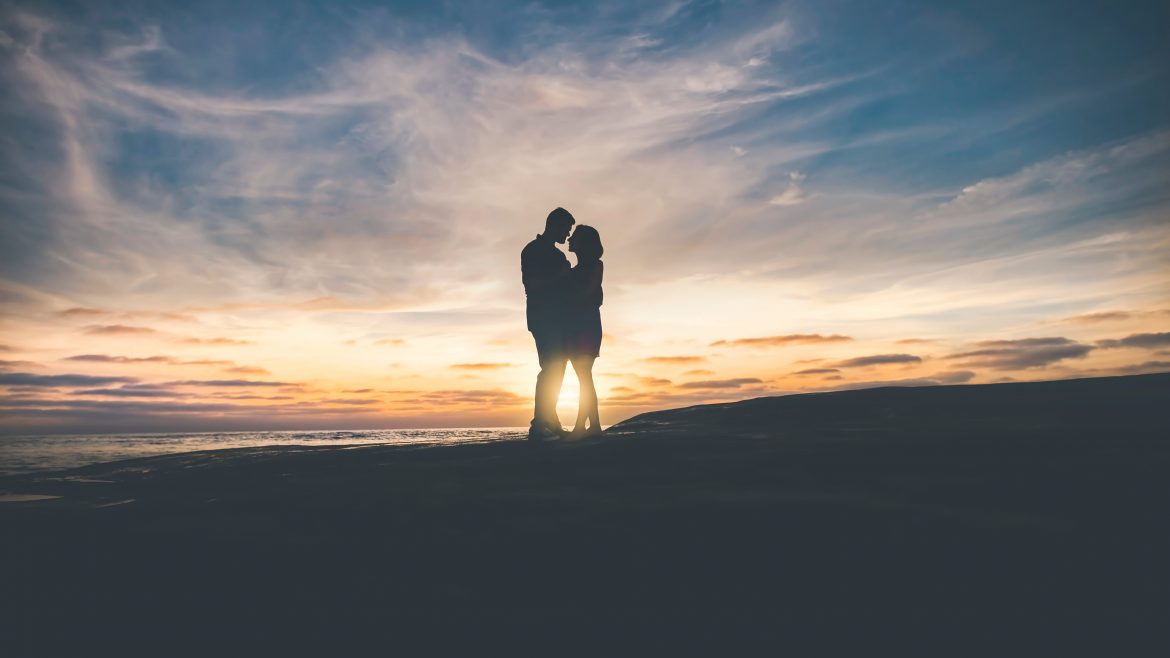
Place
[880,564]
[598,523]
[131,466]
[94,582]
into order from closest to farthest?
[880,564] → [94,582] → [598,523] → [131,466]

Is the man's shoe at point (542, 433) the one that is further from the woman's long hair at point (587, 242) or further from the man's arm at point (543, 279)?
the woman's long hair at point (587, 242)

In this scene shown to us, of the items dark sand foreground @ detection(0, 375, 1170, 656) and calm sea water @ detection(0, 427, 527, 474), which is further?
calm sea water @ detection(0, 427, 527, 474)

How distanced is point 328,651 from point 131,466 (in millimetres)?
7463

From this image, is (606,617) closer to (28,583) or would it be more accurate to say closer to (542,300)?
(28,583)

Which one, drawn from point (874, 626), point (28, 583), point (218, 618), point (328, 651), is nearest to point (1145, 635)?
point (874, 626)

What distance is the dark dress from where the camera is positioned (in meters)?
7.64

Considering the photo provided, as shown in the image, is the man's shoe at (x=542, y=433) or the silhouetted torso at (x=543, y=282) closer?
the man's shoe at (x=542, y=433)

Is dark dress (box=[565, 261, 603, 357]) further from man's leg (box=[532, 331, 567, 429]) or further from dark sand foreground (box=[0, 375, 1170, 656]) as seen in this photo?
dark sand foreground (box=[0, 375, 1170, 656])

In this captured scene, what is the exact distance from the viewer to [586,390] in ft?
25.6

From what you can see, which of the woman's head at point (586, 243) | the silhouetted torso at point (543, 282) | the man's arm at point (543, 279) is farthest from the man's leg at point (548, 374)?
the woman's head at point (586, 243)

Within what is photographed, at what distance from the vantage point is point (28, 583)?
232cm

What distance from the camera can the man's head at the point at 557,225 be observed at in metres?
7.62

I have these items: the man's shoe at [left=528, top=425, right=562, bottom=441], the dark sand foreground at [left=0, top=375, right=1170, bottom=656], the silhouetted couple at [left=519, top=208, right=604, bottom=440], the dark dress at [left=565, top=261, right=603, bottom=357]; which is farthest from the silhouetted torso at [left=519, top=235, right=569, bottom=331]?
the dark sand foreground at [left=0, top=375, right=1170, bottom=656]

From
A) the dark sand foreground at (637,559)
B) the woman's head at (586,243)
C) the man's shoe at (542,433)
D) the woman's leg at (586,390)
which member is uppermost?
the woman's head at (586,243)
